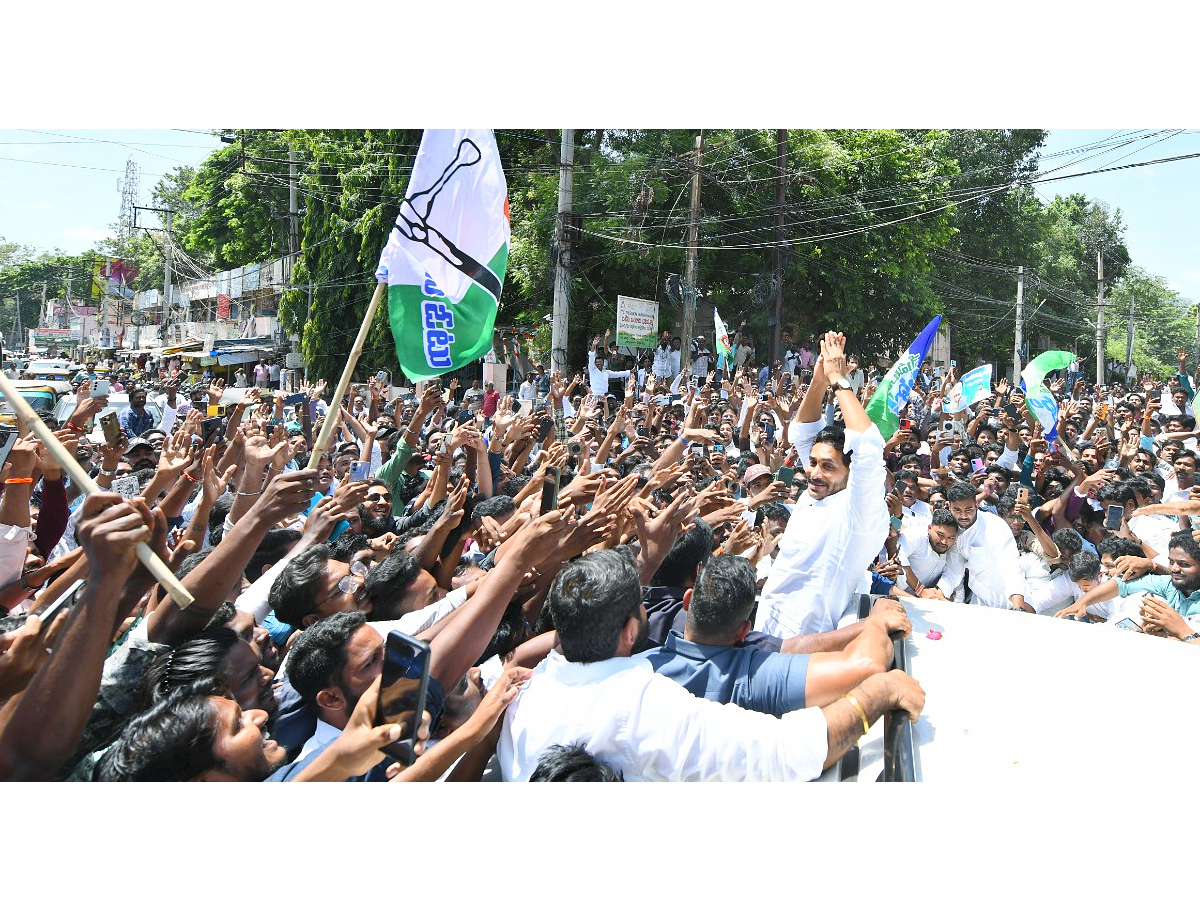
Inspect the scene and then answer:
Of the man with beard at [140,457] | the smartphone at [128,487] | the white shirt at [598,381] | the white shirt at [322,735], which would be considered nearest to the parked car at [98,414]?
the man with beard at [140,457]

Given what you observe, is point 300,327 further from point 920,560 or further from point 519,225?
point 920,560

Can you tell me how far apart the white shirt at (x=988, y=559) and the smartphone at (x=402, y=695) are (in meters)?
4.30

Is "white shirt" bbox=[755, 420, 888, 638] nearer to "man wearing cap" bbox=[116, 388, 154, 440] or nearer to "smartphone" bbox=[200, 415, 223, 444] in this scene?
"smartphone" bbox=[200, 415, 223, 444]

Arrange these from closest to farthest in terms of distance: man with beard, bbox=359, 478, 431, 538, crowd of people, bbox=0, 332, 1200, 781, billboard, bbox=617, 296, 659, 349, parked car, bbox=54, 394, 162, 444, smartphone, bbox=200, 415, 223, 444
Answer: crowd of people, bbox=0, 332, 1200, 781 → man with beard, bbox=359, 478, 431, 538 → smartphone, bbox=200, 415, 223, 444 → parked car, bbox=54, 394, 162, 444 → billboard, bbox=617, 296, 659, 349

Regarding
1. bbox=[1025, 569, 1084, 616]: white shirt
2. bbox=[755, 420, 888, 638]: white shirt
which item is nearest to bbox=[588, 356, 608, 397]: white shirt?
bbox=[1025, 569, 1084, 616]: white shirt

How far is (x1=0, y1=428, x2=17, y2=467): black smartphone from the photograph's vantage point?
3987 millimetres

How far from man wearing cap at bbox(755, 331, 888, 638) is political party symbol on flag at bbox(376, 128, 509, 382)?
180cm

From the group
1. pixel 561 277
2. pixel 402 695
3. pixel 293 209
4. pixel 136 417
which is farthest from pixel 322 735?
pixel 293 209

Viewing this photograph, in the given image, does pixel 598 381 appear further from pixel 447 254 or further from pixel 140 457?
pixel 447 254

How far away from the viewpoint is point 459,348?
4742 millimetres

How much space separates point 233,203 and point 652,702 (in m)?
41.7

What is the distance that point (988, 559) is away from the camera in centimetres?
550

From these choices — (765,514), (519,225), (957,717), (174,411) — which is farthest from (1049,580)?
(519,225)

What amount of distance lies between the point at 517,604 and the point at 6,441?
242 centimetres
